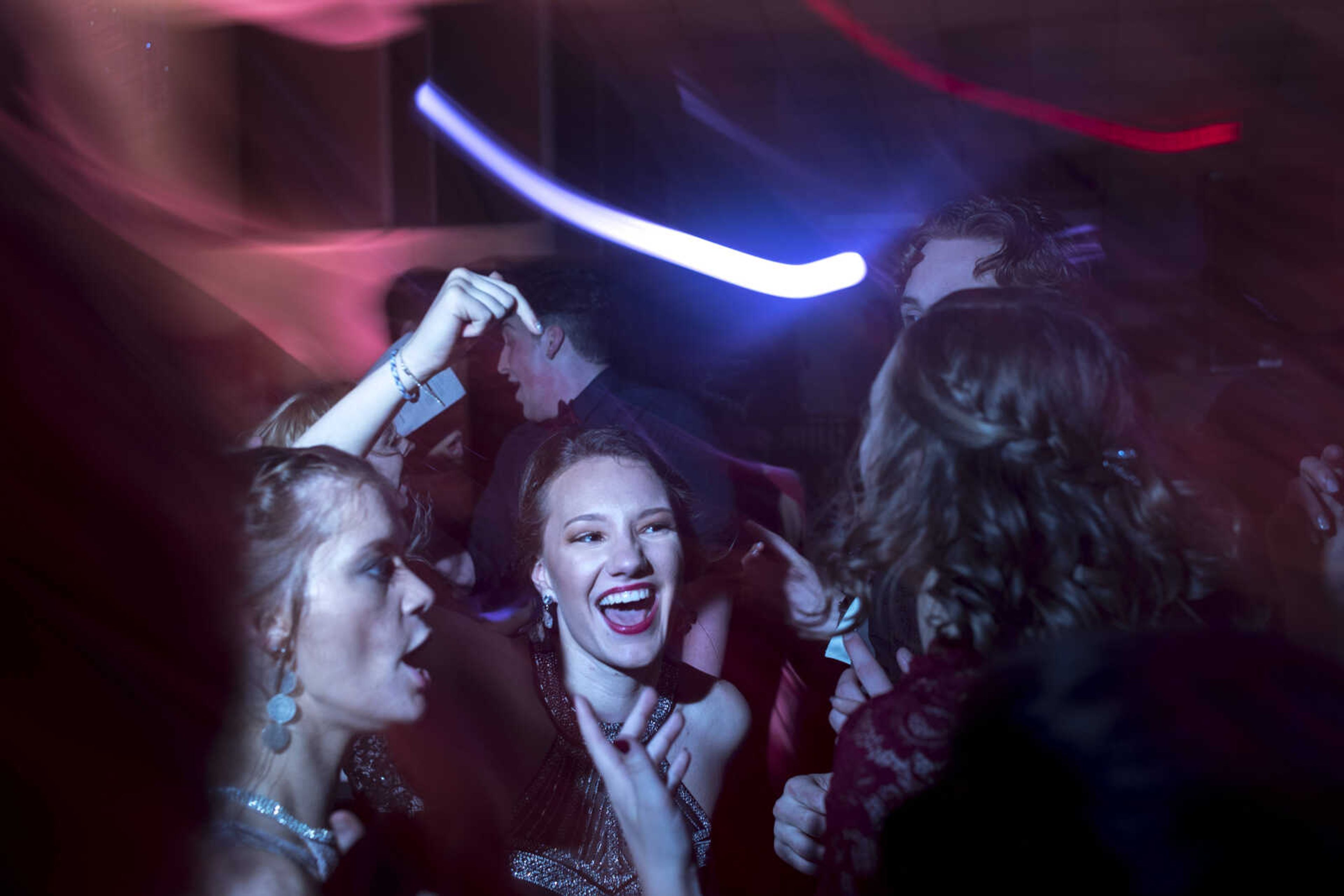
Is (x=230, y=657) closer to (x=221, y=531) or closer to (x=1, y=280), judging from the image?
(x=221, y=531)

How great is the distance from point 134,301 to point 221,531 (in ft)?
4.04

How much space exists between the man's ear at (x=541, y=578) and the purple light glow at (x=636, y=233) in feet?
11.1

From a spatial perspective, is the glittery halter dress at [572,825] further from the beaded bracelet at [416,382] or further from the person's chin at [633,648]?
the beaded bracelet at [416,382]

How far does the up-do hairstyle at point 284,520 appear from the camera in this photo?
4.22 ft

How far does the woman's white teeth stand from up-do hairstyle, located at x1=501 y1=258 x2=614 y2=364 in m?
0.99

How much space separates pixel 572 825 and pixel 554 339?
4.34ft

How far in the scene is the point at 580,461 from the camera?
1816 millimetres

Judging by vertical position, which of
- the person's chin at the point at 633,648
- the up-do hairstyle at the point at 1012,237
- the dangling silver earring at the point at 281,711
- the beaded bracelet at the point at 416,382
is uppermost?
the up-do hairstyle at the point at 1012,237

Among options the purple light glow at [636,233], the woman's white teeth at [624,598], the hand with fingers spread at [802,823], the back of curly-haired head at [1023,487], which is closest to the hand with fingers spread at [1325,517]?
the back of curly-haired head at [1023,487]

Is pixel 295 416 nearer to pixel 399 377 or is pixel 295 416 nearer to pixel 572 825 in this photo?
pixel 399 377

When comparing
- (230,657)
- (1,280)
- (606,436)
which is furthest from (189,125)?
(230,657)

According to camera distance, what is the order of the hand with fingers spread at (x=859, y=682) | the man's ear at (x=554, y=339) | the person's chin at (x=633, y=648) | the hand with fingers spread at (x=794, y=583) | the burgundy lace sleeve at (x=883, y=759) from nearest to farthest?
the burgundy lace sleeve at (x=883, y=759) → the hand with fingers spread at (x=859, y=682) → the person's chin at (x=633, y=648) → the hand with fingers spread at (x=794, y=583) → the man's ear at (x=554, y=339)

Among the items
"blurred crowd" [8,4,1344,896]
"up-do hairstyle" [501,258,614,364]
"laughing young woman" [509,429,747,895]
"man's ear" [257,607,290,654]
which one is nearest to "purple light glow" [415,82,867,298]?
"up-do hairstyle" [501,258,614,364]

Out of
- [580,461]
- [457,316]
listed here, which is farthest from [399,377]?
[580,461]
